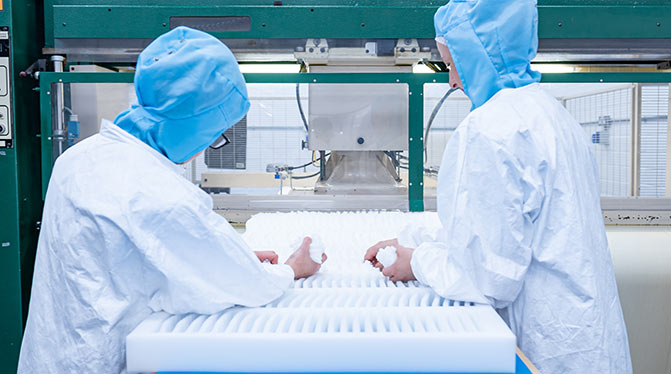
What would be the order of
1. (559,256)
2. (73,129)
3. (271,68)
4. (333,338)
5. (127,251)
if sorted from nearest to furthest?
(333,338) → (127,251) → (559,256) → (73,129) → (271,68)

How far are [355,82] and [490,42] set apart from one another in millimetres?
853

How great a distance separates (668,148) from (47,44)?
8.74ft

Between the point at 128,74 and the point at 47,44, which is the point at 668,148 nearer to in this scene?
the point at 128,74

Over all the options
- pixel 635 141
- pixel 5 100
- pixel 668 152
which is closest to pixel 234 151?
pixel 5 100

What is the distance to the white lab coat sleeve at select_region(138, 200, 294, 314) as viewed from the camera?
2.73 feet

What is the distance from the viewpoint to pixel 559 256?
0.97 meters

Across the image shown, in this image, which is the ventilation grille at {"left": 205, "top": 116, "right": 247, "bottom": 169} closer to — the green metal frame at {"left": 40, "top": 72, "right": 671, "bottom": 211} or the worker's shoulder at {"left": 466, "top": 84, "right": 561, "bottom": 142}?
the green metal frame at {"left": 40, "top": 72, "right": 671, "bottom": 211}

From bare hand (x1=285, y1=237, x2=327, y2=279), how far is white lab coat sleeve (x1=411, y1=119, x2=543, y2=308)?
0.27 metres

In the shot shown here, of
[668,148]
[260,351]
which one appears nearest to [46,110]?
[260,351]

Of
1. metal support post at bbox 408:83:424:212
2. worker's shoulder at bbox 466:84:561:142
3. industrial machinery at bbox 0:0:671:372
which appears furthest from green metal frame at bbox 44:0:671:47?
worker's shoulder at bbox 466:84:561:142

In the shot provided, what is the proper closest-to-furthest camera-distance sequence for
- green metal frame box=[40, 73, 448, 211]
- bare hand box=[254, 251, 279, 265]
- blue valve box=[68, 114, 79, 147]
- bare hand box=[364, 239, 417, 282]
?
→ bare hand box=[364, 239, 417, 282] → bare hand box=[254, 251, 279, 265] → green metal frame box=[40, 73, 448, 211] → blue valve box=[68, 114, 79, 147]

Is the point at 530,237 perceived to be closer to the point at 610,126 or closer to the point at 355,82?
the point at 355,82

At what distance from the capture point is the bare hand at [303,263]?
1093 mm

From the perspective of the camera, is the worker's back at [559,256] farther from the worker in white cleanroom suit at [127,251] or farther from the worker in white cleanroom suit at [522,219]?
the worker in white cleanroom suit at [127,251]
